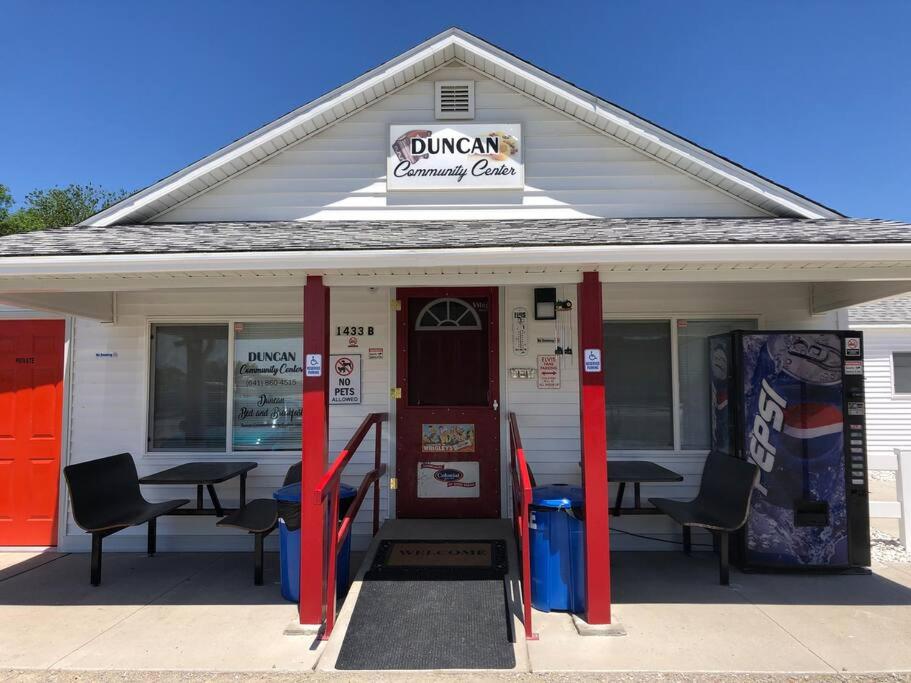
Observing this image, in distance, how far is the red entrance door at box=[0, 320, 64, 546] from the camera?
6.15m

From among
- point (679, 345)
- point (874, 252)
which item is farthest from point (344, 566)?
point (874, 252)

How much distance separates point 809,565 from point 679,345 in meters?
2.42

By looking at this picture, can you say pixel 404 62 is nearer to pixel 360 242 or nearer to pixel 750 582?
pixel 360 242

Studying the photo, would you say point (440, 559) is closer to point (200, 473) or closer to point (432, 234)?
point (200, 473)

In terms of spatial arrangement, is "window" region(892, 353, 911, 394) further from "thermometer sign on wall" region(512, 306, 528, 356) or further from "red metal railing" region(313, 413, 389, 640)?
"red metal railing" region(313, 413, 389, 640)

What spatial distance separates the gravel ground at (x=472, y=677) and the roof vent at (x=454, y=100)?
534 centimetres

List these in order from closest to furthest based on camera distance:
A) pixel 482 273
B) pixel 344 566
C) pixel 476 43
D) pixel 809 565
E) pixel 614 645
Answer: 1. pixel 614 645
2. pixel 482 273
3. pixel 344 566
4. pixel 809 565
5. pixel 476 43

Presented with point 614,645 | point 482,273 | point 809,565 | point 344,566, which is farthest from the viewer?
point 809,565

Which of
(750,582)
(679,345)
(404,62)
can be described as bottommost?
(750,582)

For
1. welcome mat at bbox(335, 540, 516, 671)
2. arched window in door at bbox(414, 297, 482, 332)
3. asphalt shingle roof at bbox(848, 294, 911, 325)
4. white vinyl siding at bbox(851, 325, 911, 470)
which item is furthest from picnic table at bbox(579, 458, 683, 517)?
white vinyl siding at bbox(851, 325, 911, 470)

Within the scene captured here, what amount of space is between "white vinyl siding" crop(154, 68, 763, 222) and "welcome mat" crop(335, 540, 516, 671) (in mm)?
3490

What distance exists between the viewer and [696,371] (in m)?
6.12

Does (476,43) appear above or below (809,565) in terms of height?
above

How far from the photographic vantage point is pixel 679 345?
612 cm
